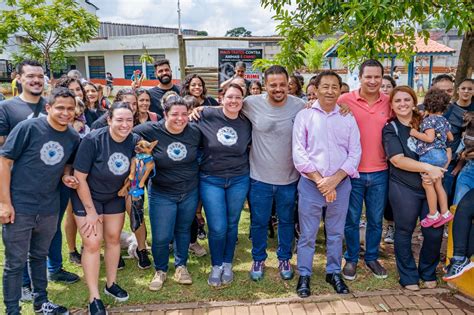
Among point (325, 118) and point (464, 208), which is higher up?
point (325, 118)

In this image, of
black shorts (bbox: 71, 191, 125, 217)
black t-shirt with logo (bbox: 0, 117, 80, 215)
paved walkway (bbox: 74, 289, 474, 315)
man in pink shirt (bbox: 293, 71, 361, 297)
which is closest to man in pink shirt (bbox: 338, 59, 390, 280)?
man in pink shirt (bbox: 293, 71, 361, 297)

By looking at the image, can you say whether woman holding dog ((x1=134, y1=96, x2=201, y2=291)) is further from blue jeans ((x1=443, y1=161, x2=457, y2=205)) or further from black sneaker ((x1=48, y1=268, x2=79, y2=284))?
blue jeans ((x1=443, y1=161, x2=457, y2=205))

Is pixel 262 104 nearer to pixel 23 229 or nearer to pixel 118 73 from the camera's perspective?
pixel 23 229

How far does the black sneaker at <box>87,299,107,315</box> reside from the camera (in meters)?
3.54

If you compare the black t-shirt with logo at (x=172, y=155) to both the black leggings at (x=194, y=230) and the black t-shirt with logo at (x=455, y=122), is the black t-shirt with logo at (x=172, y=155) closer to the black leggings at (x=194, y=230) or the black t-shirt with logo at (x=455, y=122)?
the black leggings at (x=194, y=230)

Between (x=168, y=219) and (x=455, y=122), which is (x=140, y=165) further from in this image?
(x=455, y=122)

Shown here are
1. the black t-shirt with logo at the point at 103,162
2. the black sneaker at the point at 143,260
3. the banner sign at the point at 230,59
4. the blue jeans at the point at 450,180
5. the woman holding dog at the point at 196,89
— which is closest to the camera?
the black t-shirt with logo at the point at 103,162

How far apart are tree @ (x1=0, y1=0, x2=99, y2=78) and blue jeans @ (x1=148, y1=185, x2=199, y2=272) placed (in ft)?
30.2

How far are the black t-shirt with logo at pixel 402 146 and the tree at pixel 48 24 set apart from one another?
10.4 m

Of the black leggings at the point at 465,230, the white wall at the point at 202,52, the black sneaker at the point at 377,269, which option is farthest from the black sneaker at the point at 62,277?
the white wall at the point at 202,52

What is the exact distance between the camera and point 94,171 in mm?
3475

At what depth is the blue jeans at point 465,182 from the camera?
3988 mm

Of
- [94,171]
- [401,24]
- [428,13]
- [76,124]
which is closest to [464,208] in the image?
[428,13]

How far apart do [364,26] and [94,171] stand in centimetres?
286
